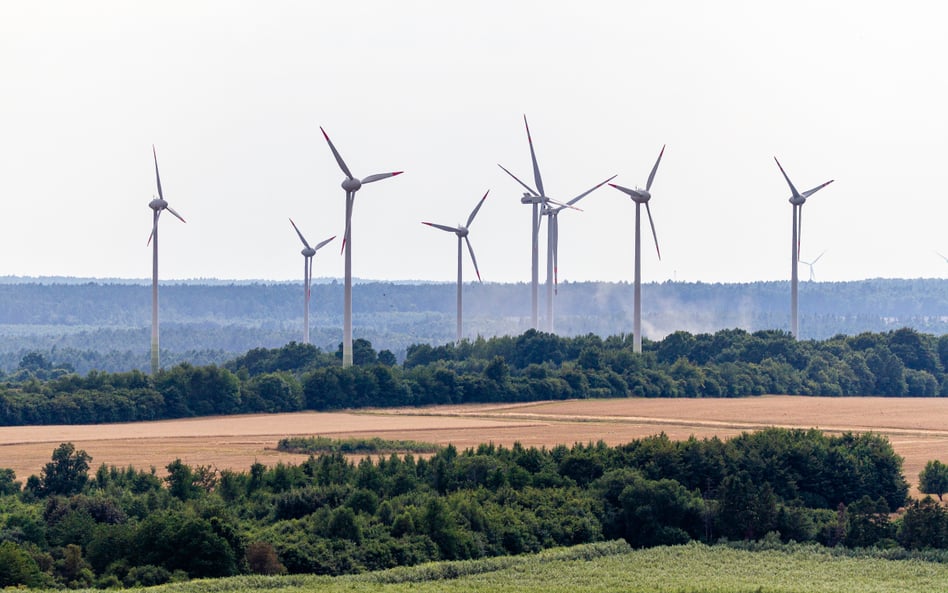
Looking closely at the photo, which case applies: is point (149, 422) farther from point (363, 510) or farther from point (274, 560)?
point (274, 560)

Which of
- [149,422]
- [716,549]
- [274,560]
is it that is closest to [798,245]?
[149,422]

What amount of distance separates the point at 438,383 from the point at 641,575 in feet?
335

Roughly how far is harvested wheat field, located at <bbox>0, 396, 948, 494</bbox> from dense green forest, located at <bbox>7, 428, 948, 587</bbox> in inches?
526

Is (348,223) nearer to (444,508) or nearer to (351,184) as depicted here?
(351,184)

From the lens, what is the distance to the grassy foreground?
6450 cm

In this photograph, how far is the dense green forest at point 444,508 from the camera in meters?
68.6

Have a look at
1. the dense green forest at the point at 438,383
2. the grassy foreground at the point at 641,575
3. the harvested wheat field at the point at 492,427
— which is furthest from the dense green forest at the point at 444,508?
the dense green forest at the point at 438,383

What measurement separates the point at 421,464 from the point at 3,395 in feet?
212

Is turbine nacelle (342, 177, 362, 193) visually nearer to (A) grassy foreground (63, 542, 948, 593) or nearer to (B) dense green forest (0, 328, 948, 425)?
(B) dense green forest (0, 328, 948, 425)

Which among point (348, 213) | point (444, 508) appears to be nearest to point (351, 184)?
point (348, 213)

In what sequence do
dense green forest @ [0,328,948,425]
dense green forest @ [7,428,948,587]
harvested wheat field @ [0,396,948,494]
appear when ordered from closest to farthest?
1. dense green forest @ [7,428,948,587]
2. harvested wheat field @ [0,396,948,494]
3. dense green forest @ [0,328,948,425]

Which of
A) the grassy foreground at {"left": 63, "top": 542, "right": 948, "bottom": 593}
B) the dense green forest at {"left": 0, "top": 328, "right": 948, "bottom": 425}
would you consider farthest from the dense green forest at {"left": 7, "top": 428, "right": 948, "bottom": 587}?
the dense green forest at {"left": 0, "top": 328, "right": 948, "bottom": 425}

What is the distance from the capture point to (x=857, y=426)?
5482 inches

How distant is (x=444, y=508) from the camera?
2972 inches
